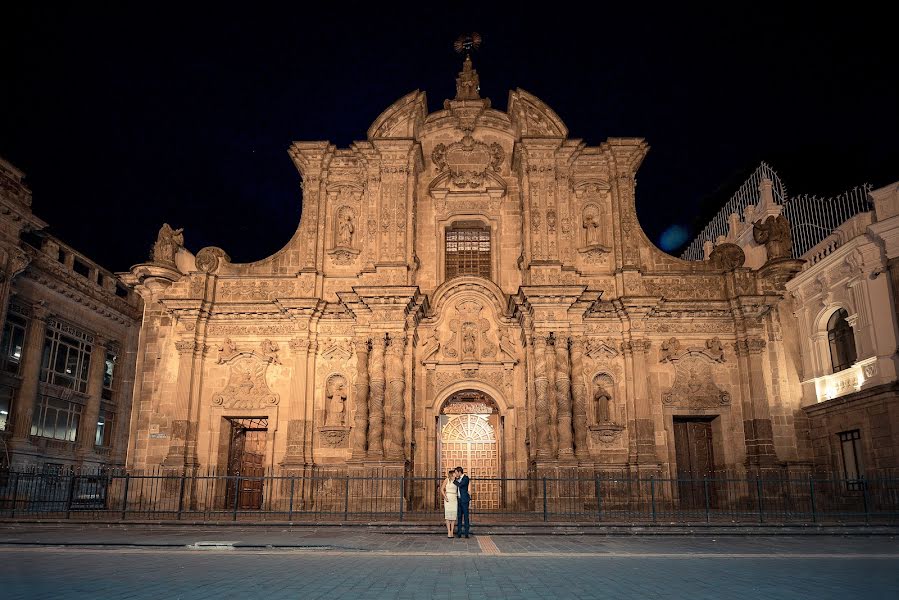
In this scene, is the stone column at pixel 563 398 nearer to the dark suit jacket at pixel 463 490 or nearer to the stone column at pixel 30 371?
the dark suit jacket at pixel 463 490

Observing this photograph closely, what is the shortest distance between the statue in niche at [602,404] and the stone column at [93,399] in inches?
958

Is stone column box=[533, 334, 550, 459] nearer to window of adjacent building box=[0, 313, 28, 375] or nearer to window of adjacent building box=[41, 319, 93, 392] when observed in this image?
window of adjacent building box=[0, 313, 28, 375]

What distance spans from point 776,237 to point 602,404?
8289mm

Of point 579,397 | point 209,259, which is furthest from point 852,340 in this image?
point 209,259

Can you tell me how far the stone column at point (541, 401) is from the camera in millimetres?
20750

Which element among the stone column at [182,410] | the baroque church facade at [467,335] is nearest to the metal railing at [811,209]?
the baroque church facade at [467,335]

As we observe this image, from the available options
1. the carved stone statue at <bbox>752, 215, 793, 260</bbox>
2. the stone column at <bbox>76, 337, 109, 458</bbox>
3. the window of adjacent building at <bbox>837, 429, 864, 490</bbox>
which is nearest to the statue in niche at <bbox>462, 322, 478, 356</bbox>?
the carved stone statue at <bbox>752, 215, 793, 260</bbox>

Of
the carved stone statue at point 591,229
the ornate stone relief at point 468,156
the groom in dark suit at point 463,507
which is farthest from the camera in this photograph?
the ornate stone relief at point 468,156

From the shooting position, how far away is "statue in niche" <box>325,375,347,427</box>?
73.5 feet

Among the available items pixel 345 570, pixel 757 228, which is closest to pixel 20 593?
pixel 345 570

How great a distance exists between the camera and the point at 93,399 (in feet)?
108

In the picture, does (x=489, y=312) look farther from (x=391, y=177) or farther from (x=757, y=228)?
(x=757, y=228)

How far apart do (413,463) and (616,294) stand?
8902mm

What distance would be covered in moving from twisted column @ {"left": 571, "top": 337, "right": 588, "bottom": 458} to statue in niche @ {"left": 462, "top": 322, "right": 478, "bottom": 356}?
329 cm
